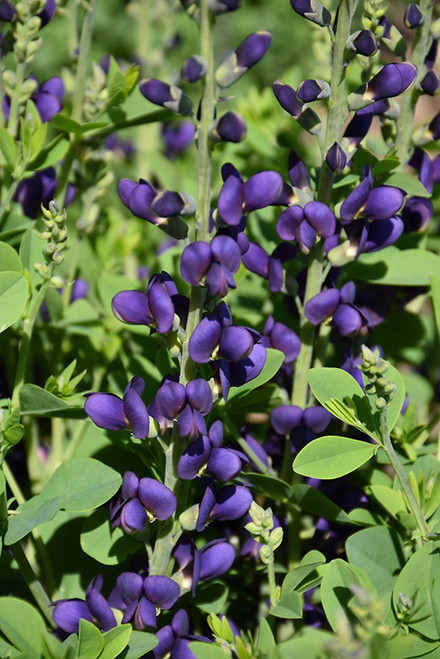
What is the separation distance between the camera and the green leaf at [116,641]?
54 centimetres

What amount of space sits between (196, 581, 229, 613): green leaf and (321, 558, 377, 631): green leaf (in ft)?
0.44

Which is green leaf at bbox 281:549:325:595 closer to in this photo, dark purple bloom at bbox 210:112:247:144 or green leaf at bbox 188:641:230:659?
green leaf at bbox 188:641:230:659

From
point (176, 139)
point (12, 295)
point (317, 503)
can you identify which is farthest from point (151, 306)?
point (176, 139)

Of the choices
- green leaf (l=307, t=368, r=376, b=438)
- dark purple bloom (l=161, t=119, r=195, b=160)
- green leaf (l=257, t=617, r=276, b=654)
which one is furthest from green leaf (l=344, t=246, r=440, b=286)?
dark purple bloom (l=161, t=119, r=195, b=160)

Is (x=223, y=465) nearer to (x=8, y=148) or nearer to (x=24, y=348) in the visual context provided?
(x=24, y=348)

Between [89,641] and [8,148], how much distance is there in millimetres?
514

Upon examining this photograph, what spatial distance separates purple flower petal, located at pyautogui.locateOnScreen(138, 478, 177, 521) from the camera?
586mm

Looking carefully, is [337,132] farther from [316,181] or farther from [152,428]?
[152,428]

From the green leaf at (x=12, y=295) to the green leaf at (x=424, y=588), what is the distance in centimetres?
39

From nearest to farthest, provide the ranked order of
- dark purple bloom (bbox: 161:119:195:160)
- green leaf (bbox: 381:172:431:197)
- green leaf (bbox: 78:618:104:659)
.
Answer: green leaf (bbox: 78:618:104:659) < green leaf (bbox: 381:172:431:197) < dark purple bloom (bbox: 161:119:195:160)

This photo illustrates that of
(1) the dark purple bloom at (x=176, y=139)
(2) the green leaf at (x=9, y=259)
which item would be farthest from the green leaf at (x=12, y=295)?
(1) the dark purple bloom at (x=176, y=139)

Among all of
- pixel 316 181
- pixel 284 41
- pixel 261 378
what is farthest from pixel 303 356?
pixel 284 41

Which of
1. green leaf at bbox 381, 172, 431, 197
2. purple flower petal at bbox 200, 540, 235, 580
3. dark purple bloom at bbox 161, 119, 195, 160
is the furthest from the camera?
dark purple bloom at bbox 161, 119, 195, 160

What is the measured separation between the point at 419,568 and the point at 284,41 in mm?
3648
